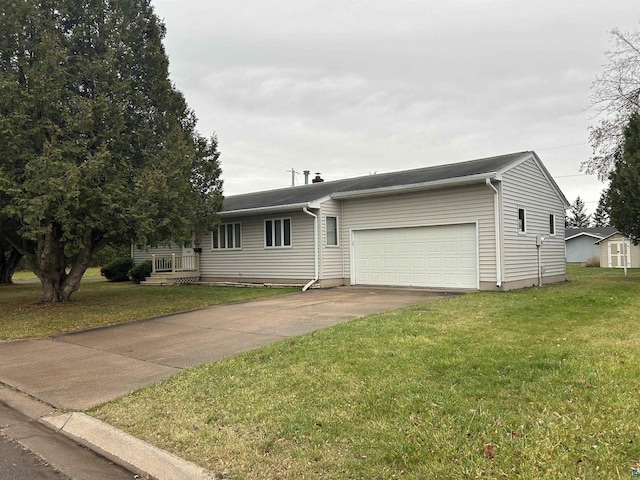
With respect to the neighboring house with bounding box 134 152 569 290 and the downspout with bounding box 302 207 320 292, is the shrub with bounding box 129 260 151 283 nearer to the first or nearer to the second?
the neighboring house with bounding box 134 152 569 290

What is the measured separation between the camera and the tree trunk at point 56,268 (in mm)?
13375

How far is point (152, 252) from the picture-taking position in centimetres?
2477

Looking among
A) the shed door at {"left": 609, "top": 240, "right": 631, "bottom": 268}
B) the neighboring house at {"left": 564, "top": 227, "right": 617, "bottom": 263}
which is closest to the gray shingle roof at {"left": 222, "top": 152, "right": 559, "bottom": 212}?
the shed door at {"left": 609, "top": 240, "right": 631, "bottom": 268}

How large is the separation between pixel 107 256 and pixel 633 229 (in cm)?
4169

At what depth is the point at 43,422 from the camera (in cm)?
483

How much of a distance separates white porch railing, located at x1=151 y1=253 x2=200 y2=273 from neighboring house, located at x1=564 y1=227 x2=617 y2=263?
128 ft

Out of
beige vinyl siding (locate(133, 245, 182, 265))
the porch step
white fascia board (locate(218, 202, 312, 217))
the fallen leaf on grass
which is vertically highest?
white fascia board (locate(218, 202, 312, 217))

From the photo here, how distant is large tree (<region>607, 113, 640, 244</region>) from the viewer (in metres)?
16.2

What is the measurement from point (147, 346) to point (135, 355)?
0.61 meters

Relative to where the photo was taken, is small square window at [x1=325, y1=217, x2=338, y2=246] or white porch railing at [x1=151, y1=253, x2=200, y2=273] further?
white porch railing at [x1=151, y1=253, x2=200, y2=273]

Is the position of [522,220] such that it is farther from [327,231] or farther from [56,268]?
[56,268]

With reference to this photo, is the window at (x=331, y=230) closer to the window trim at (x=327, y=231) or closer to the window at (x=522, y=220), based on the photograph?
the window trim at (x=327, y=231)

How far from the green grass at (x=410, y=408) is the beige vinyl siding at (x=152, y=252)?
1712 centimetres

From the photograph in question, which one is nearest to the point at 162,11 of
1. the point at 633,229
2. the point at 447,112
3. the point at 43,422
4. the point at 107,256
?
the point at 447,112
